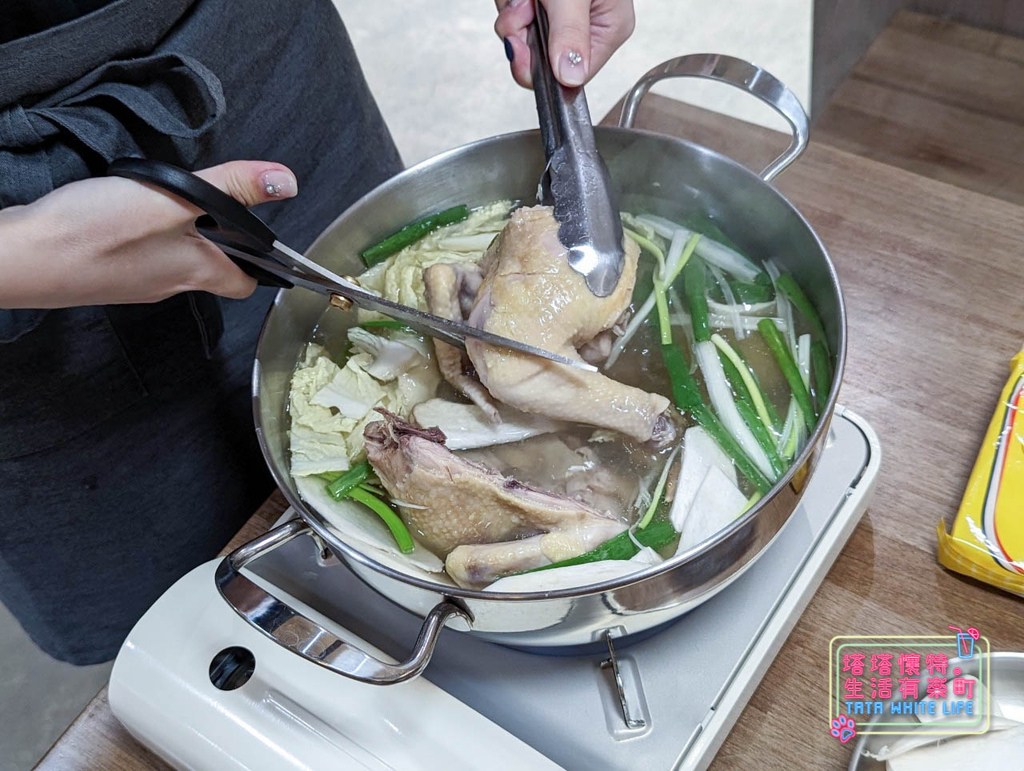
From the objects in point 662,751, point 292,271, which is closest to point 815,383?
point 662,751

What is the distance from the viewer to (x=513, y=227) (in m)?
1.07

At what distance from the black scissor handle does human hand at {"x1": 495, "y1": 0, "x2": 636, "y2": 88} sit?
42cm

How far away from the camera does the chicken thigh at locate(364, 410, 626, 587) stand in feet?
2.97

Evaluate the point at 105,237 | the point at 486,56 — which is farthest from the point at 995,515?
the point at 486,56

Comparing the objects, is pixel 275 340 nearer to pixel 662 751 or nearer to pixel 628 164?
pixel 628 164

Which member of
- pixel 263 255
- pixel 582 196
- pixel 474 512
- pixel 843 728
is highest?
pixel 263 255

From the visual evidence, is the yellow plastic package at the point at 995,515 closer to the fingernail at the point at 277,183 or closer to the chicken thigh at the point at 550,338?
the chicken thigh at the point at 550,338

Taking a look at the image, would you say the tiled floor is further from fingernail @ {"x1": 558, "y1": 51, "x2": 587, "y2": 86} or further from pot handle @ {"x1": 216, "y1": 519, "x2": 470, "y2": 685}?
pot handle @ {"x1": 216, "y1": 519, "x2": 470, "y2": 685}

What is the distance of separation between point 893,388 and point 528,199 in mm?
583

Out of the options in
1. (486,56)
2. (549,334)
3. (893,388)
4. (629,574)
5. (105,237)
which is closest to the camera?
(629,574)

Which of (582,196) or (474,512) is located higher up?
(582,196)

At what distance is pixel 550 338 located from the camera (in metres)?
1.01

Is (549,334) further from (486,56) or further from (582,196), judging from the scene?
(486,56)

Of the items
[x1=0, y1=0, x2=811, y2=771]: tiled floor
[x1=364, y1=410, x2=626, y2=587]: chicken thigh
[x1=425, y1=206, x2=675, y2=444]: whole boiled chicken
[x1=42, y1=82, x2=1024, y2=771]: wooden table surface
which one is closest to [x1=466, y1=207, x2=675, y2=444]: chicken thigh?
[x1=425, y1=206, x2=675, y2=444]: whole boiled chicken
